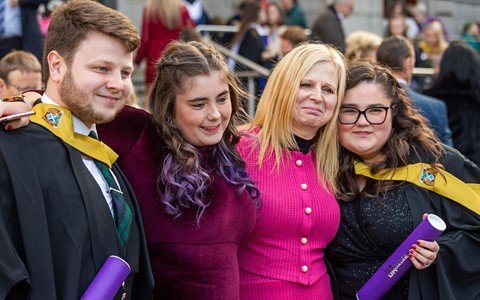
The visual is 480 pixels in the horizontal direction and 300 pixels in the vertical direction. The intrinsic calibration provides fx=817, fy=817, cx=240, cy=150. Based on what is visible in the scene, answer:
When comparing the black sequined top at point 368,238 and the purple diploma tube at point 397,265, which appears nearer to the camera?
the purple diploma tube at point 397,265

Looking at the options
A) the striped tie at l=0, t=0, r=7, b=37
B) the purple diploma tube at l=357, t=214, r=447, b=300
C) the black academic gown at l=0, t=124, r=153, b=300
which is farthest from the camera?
the striped tie at l=0, t=0, r=7, b=37

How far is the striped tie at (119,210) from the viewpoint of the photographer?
2.96 m

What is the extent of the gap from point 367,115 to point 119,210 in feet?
4.73

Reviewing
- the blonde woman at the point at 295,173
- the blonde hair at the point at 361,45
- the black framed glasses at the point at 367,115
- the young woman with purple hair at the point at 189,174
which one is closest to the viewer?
the young woman with purple hair at the point at 189,174

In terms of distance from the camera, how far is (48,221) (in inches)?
107

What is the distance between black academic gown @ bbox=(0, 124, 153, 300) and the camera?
8.65ft

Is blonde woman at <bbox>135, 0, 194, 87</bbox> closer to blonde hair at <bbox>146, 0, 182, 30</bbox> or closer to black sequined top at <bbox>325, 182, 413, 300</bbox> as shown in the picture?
blonde hair at <bbox>146, 0, 182, 30</bbox>

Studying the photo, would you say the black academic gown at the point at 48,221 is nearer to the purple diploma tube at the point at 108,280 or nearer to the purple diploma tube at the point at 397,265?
the purple diploma tube at the point at 108,280

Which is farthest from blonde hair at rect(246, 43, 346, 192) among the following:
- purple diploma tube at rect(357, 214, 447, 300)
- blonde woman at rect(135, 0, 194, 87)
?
blonde woman at rect(135, 0, 194, 87)

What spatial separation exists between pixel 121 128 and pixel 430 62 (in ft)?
27.7

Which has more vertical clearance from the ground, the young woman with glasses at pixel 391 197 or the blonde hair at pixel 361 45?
the young woman with glasses at pixel 391 197

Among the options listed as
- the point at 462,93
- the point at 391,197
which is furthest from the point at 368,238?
the point at 462,93

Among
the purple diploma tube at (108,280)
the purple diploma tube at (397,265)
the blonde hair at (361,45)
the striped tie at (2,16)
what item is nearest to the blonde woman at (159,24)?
the striped tie at (2,16)

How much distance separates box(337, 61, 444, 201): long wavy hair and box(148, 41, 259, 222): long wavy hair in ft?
2.00
